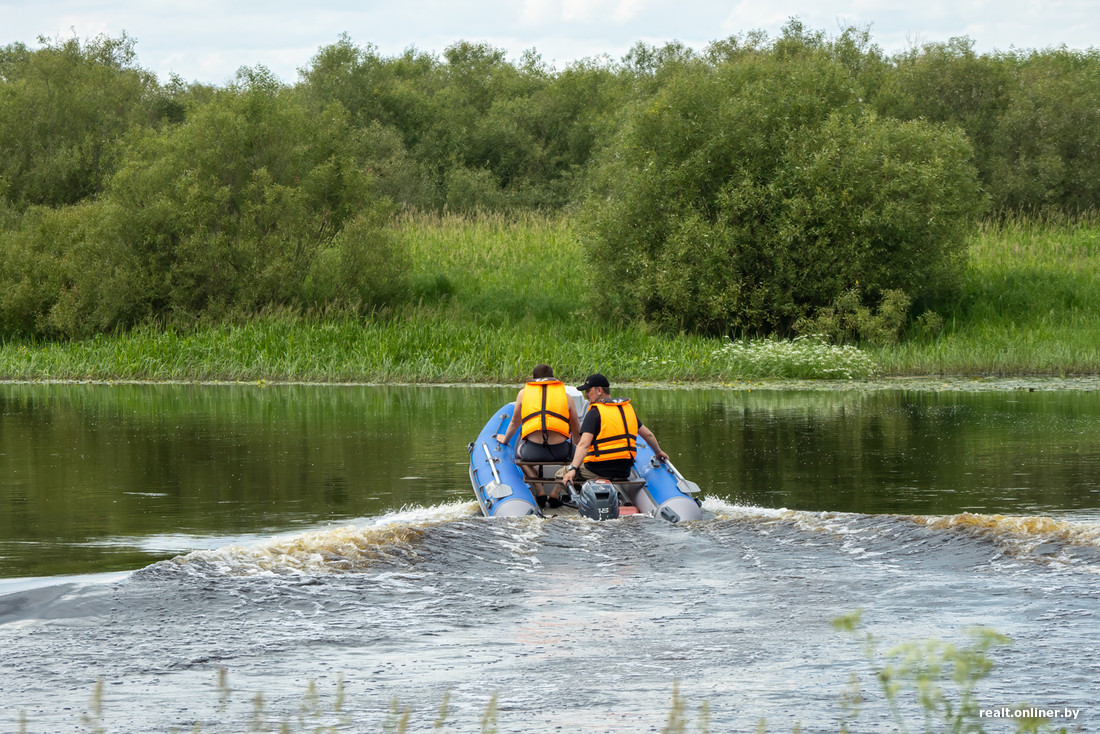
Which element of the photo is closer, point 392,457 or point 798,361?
point 392,457

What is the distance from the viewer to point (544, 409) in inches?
466

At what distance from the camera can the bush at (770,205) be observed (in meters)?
26.1

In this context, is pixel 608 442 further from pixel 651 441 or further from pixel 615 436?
pixel 651 441

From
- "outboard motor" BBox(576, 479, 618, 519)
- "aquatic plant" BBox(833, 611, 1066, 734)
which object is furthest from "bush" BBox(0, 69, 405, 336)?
"aquatic plant" BBox(833, 611, 1066, 734)

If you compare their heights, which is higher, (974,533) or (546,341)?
(546,341)

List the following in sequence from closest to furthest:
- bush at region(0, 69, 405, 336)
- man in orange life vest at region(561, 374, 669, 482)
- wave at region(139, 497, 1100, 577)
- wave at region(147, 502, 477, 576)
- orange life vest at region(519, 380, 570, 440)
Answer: wave at region(147, 502, 477, 576) < wave at region(139, 497, 1100, 577) < man in orange life vest at region(561, 374, 669, 482) < orange life vest at region(519, 380, 570, 440) < bush at region(0, 69, 405, 336)

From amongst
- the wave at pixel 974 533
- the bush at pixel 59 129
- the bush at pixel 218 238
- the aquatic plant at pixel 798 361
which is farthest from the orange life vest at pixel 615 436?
the bush at pixel 59 129

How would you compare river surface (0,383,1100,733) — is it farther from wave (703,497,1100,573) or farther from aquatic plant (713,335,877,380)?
aquatic plant (713,335,877,380)

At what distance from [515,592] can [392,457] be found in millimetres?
6936

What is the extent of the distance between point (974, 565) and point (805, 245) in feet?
61.3

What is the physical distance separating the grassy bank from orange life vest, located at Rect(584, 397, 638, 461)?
38.4ft

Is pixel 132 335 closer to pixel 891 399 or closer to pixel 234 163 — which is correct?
pixel 234 163

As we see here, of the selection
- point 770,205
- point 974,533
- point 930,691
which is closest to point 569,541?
point 974,533

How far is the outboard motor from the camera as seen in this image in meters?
10.2
